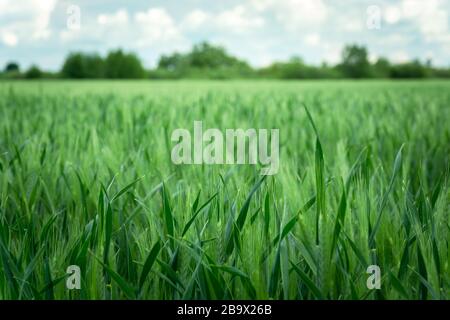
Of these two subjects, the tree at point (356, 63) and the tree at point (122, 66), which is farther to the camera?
the tree at point (356, 63)

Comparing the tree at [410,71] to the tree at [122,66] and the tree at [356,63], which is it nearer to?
the tree at [356,63]

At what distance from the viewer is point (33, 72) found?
69.1 ft

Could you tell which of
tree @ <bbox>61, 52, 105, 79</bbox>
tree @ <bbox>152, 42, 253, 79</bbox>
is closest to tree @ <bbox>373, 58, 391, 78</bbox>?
tree @ <bbox>152, 42, 253, 79</bbox>

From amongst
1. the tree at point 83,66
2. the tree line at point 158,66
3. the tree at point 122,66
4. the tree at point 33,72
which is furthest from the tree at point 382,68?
the tree at point 33,72

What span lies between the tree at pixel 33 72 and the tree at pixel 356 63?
48.9 ft

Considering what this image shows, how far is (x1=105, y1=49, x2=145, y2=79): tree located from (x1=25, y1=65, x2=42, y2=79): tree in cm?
321

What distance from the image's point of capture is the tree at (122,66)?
20.1 m

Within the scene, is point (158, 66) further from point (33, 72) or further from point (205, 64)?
point (33, 72)

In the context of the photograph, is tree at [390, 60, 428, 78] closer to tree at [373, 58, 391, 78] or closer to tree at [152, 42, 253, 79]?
tree at [373, 58, 391, 78]

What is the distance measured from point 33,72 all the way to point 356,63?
51.9 feet

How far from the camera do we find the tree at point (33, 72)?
21000mm

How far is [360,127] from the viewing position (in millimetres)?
2152
